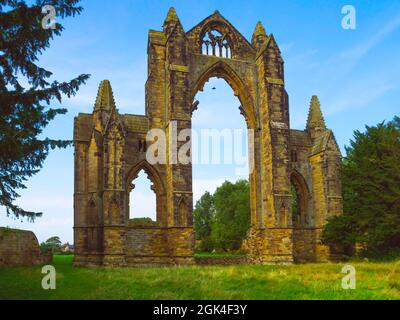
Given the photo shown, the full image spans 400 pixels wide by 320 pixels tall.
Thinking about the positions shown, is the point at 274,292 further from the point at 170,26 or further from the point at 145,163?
the point at 170,26

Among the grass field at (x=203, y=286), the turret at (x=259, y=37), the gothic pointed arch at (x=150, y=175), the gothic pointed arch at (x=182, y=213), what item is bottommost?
the grass field at (x=203, y=286)

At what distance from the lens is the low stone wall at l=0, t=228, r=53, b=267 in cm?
2083

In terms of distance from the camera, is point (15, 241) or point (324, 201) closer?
point (15, 241)

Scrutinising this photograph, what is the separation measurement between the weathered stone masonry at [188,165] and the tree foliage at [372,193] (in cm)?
163

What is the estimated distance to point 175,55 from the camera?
24688mm

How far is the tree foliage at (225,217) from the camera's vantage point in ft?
168

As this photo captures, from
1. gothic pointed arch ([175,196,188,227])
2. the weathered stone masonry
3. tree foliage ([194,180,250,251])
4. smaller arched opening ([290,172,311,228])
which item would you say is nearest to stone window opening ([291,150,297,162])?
the weathered stone masonry

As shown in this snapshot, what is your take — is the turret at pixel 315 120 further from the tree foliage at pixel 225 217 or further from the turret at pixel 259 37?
the tree foliage at pixel 225 217

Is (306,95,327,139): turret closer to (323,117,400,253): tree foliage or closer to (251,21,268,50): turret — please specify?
(323,117,400,253): tree foliage

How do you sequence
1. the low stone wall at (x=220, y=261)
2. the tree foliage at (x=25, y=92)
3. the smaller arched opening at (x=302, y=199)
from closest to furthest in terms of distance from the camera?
the tree foliage at (x=25, y=92), the low stone wall at (x=220, y=261), the smaller arched opening at (x=302, y=199)

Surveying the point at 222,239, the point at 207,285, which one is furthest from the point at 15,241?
the point at 222,239

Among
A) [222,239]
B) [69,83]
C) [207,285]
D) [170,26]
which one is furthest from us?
[222,239]

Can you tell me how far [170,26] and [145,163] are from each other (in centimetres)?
771

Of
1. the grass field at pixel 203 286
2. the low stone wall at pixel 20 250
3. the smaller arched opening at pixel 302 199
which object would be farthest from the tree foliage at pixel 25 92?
the smaller arched opening at pixel 302 199
